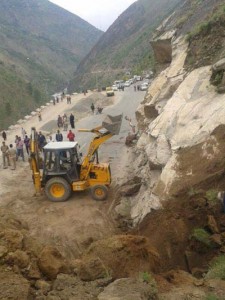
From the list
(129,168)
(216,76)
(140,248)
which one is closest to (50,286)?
(140,248)

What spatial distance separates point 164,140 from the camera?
14.6 meters

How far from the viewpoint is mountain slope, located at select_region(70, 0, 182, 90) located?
112625 millimetres

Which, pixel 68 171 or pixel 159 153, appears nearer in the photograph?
pixel 159 153

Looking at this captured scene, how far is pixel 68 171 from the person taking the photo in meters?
16.6

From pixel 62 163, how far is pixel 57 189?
1.09 metres

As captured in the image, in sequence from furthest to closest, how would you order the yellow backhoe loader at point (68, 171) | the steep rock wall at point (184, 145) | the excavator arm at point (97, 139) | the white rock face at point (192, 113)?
the excavator arm at point (97, 139)
the yellow backhoe loader at point (68, 171)
the white rock face at point (192, 113)
the steep rock wall at point (184, 145)

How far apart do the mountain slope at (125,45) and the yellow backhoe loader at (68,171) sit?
7153 centimetres

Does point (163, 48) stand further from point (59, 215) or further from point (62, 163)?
point (59, 215)

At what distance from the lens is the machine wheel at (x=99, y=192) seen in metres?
16.8

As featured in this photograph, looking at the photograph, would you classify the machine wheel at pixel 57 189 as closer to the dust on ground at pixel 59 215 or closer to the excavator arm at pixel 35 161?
the dust on ground at pixel 59 215

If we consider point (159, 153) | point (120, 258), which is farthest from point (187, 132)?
point (120, 258)

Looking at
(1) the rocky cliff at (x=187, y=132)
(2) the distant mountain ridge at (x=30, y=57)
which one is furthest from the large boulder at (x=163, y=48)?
(2) the distant mountain ridge at (x=30, y=57)

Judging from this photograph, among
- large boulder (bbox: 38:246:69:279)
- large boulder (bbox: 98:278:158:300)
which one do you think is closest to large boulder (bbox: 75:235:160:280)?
large boulder (bbox: 38:246:69:279)

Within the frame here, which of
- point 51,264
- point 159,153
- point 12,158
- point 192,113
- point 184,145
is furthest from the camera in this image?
point 12,158
